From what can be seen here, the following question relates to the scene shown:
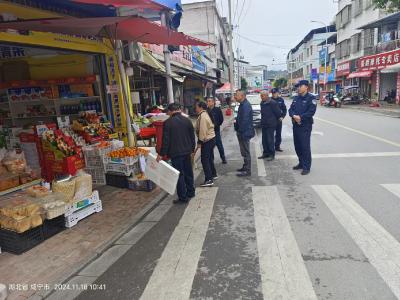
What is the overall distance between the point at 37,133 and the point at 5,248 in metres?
3.16

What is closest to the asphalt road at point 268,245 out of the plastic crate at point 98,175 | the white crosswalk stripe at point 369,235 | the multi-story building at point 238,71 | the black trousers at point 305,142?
the white crosswalk stripe at point 369,235

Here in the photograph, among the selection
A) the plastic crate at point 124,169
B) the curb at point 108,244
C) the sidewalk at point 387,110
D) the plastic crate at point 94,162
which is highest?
the plastic crate at point 94,162

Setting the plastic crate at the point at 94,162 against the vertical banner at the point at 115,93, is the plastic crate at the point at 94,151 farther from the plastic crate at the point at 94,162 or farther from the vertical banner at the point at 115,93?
the vertical banner at the point at 115,93

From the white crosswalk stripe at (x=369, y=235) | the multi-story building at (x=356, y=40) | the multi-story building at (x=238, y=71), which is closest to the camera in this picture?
the white crosswalk stripe at (x=369, y=235)

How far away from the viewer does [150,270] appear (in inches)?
156

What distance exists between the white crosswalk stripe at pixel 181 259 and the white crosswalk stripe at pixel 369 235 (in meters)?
2.04

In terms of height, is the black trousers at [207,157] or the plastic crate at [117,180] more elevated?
the black trousers at [207,157]

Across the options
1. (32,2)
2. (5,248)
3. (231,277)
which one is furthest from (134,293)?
(32,2)

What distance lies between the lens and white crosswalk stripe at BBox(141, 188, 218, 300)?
3.49 metres

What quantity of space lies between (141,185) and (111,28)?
10.7 feet

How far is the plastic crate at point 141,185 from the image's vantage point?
7.02m

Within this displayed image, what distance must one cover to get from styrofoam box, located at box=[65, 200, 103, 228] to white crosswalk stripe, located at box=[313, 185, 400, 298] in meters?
4.05

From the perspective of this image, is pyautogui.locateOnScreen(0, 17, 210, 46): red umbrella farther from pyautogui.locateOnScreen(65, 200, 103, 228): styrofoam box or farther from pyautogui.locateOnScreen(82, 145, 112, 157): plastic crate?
pyautogui.locateOnScreen(65, 200, 103, 228): styrofoam box

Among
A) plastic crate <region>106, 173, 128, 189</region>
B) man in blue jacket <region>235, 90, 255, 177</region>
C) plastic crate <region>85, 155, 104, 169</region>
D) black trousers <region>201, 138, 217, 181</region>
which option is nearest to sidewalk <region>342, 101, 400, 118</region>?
man in blue jacket <region>235, 90, 255, 177</region>
